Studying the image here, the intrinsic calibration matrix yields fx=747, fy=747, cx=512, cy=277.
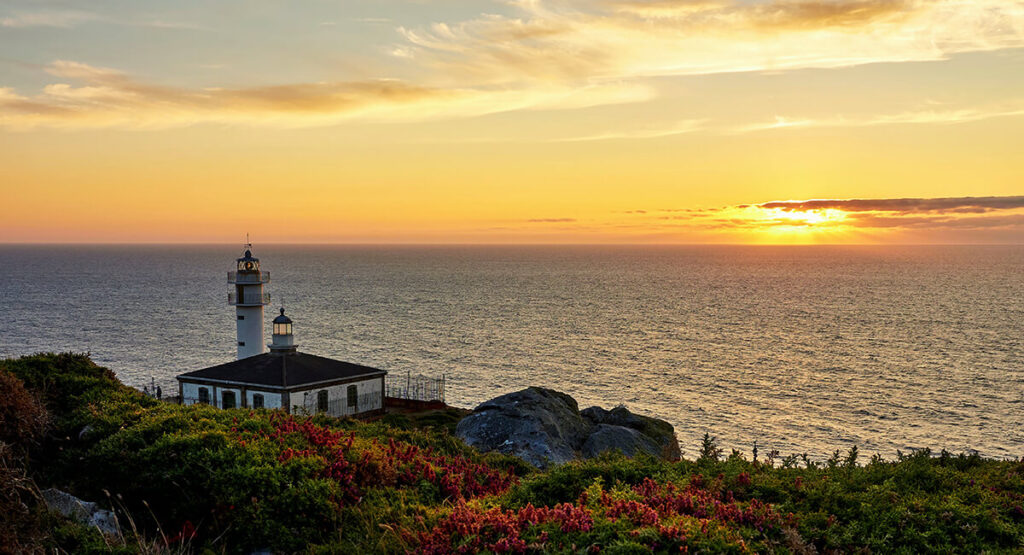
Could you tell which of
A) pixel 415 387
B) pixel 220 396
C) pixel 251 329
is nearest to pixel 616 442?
pixel 220 396

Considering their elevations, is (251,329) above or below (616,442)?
above

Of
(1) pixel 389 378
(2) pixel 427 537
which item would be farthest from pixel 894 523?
(1) pixel 389 378

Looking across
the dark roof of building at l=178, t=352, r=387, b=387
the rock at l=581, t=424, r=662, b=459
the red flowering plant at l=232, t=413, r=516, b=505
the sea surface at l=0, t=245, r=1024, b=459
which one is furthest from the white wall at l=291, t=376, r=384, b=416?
the red flowering plant at l=232, t=413, r=516, b=505

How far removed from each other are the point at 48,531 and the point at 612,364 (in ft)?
242

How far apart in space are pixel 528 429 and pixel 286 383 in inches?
650

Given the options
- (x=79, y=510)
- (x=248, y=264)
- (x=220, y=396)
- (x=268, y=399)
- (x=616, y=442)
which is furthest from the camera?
(x=248, y=264)

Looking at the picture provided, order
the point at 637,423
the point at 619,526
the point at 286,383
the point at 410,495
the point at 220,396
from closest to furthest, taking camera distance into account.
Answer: the point at 619,526, the point at 410,495, the point at 637,423, the point at 286,383, the point at 220,396

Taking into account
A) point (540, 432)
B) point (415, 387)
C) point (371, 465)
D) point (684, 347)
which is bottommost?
point (684, 347)

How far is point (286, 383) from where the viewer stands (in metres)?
39.0

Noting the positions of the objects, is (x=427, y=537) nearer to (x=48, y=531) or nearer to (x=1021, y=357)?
(x=48, y=531)

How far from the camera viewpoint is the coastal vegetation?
760 cm

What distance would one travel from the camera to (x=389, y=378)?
7056 centimetres

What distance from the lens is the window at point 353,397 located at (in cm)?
4228

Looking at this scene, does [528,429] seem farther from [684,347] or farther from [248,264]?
[684,347]
